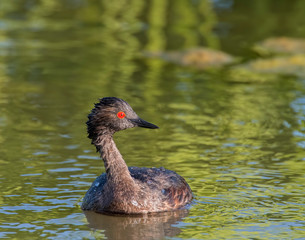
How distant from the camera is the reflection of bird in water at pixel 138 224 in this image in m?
10.1

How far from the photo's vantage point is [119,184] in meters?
11.1

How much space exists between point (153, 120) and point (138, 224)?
5636 mm

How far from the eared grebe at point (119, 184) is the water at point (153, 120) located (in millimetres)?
231

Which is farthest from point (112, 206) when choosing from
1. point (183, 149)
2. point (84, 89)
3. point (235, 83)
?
point (235, 83)

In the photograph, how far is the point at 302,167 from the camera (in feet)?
42.9

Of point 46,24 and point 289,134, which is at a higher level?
point 46,24

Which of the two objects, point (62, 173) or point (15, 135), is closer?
point (62, 173)

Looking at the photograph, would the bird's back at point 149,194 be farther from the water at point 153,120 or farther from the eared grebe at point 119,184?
the water at point 153,120

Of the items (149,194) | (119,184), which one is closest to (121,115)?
(119,184)

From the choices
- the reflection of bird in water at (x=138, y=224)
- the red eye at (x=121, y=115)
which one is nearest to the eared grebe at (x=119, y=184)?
the red eye at (x=121, y=115)

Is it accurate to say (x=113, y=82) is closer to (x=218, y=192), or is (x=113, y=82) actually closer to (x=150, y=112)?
(x=150, y=112)

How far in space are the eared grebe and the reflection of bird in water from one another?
126 millimetres

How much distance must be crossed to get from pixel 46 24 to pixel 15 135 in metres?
12.2

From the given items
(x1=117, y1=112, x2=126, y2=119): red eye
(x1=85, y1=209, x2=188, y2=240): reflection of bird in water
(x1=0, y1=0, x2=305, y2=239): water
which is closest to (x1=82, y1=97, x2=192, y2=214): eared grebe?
(x1=117, y1=112, x2=126, y2=119): red eye
